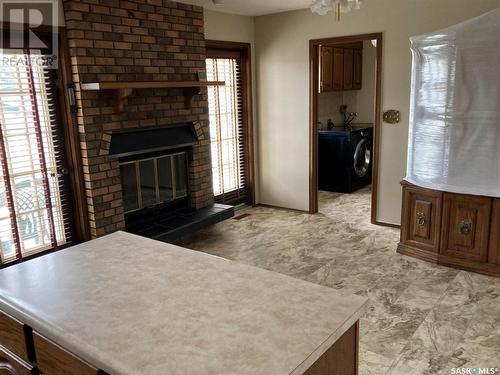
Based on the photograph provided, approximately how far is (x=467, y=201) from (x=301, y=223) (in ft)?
6.24

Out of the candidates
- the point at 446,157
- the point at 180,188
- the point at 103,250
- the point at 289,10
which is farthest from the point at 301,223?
the point at 103,250

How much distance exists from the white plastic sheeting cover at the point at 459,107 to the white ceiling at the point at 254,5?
Answer: 1.47m

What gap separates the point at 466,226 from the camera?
3.33 metres

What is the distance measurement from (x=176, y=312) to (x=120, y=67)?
9.18 ft

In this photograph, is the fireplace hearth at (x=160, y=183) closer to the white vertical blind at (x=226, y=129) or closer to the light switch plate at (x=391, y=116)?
the white vertical blind at (x=226, y=129)

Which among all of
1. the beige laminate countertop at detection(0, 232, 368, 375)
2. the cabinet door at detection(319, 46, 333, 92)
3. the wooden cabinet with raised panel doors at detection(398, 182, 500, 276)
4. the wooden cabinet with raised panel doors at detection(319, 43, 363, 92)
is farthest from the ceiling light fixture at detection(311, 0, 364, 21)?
the cabinet door at detection(319, 46, 333, 92)

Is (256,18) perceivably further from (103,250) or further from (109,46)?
(103,250)

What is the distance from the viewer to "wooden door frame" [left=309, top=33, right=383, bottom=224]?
4273mm

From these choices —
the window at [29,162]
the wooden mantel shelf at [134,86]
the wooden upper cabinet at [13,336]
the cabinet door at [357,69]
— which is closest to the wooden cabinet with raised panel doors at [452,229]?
the wooden mantel shelf at [134,86]

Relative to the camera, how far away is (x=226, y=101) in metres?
5.00

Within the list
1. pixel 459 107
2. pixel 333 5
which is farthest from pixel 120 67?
pixel 459 107

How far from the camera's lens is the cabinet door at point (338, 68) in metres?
5.87

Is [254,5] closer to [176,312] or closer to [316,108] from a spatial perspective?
[316,108]

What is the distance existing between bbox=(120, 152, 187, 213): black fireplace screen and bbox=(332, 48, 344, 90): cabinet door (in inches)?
109
